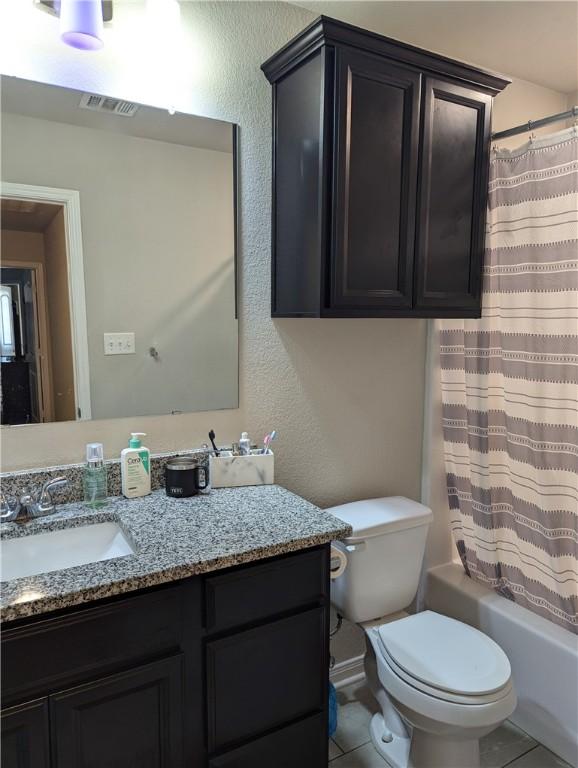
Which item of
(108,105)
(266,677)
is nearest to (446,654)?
(266,677)

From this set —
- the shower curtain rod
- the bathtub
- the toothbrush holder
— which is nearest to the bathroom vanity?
the toothbrush holder

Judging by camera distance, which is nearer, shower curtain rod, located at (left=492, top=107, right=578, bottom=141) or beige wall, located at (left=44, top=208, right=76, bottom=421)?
beige wall, located at (left=44, top=208, right=76, bottom=421)

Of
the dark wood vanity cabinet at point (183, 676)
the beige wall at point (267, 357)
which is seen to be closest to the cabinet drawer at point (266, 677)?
the dark wood vanity cabinet at point (183, 676)

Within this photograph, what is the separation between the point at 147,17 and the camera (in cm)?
145

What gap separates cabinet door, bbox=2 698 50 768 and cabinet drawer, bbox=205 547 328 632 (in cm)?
36

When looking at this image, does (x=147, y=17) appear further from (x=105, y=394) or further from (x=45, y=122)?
(x=105, y=394)

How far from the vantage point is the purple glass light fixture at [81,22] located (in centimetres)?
126

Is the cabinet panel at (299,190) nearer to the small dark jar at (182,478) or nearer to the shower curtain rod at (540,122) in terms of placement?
the small dark jar at (182,478)

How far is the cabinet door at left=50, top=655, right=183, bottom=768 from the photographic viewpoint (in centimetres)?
105

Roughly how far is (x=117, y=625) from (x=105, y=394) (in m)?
0.67

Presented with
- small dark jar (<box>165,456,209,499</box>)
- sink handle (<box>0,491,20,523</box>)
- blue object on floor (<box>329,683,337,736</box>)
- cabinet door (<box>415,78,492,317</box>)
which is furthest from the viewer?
blue object on floor (<box>329,683,337,736</box>)

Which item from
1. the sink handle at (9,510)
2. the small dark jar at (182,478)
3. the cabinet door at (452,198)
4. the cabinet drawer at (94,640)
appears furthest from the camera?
the cabinet door at (452,198)

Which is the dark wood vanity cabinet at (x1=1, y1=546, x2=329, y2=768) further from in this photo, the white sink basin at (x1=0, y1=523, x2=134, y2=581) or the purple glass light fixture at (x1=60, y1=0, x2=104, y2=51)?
the purple glass light fixture at (x1=60, y1=0, x2=104, y2=51)

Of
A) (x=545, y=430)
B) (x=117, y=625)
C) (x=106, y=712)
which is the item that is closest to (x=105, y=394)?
(x=117, y=625)
